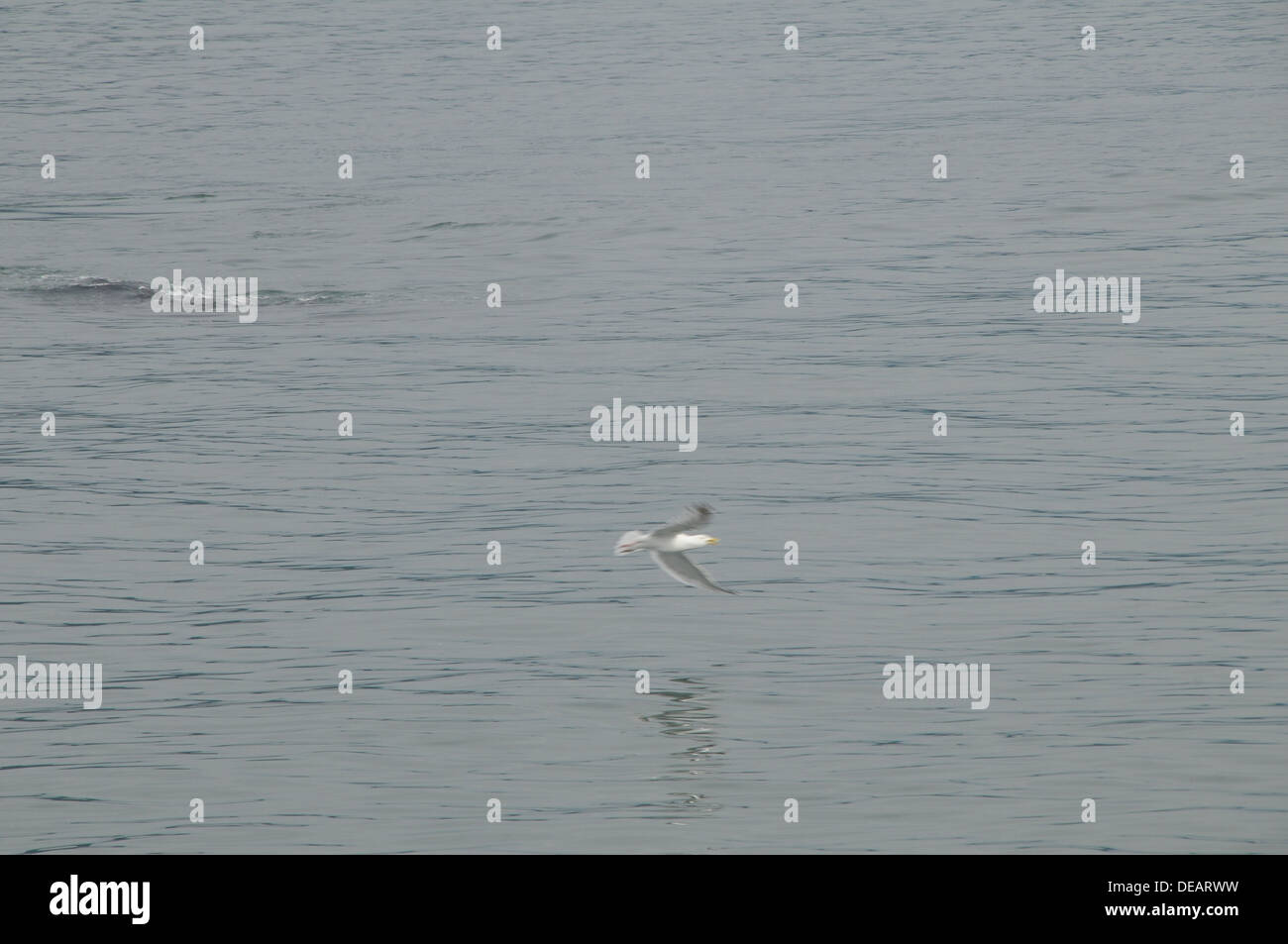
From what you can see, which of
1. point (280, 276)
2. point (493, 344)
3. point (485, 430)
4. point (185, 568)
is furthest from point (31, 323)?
point (185, 568)

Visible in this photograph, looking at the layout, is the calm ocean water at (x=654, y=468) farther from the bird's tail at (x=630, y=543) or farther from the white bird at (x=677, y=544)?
the bird's tail at (x=630, y=543)

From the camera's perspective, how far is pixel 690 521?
18359 millimetres

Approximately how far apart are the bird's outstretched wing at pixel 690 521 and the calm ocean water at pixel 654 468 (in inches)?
73.0

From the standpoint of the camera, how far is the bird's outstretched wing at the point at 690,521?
1808 centimetres

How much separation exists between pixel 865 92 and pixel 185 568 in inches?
1455

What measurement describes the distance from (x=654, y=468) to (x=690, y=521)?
370 inches

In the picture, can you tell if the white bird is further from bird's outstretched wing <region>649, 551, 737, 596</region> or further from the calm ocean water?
the calm ocean water

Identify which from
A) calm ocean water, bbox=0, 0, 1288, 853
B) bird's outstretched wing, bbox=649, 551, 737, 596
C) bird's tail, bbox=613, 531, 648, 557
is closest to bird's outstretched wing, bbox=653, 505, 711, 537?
bird's tail, bbox=613, 531, 648, 557

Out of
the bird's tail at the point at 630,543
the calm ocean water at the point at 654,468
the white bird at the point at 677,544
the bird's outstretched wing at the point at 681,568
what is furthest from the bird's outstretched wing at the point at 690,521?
the calm ocean water at the point at 654,468

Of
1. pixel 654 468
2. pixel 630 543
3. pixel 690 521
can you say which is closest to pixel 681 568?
pixel 630 543

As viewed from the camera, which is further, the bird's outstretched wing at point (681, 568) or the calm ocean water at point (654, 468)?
the bird's outstretched wing at point (681, 568)

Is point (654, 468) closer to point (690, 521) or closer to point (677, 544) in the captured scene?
point (677, 544)
